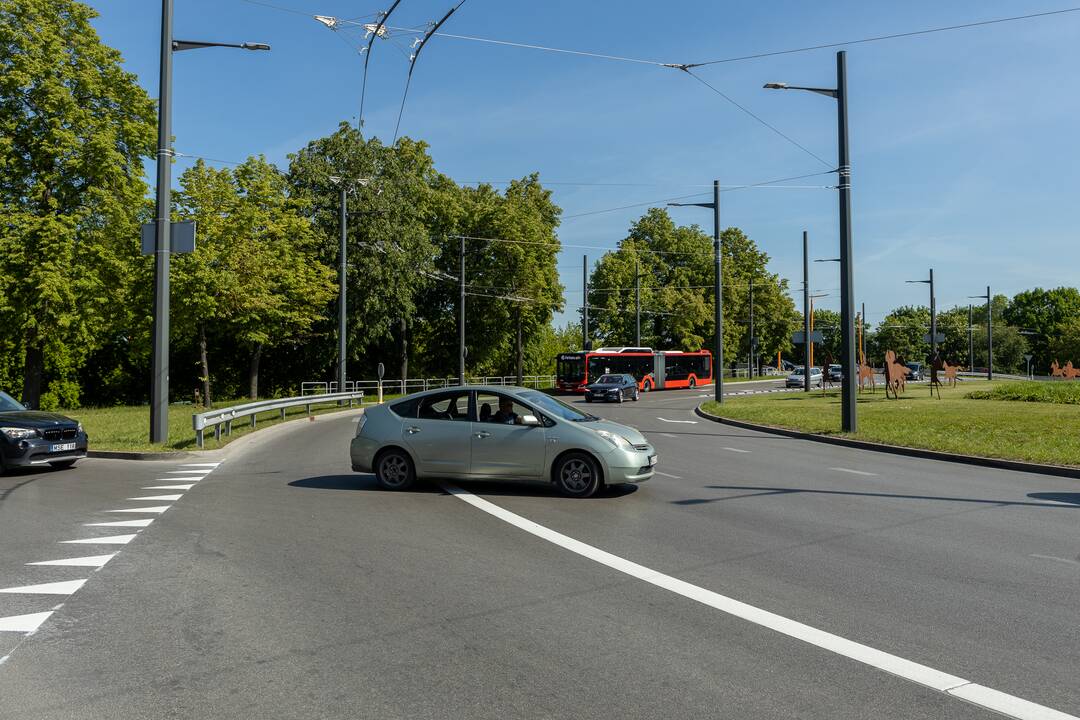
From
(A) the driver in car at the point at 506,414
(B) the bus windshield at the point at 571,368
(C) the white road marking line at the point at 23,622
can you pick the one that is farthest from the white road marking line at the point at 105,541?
(B) the bus windshield at the point at 571,368

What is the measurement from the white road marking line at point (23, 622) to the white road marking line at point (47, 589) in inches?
22.1

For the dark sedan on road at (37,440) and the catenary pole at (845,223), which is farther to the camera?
the catenary pole at (845,223)

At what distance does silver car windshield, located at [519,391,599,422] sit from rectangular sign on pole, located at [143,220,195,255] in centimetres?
928

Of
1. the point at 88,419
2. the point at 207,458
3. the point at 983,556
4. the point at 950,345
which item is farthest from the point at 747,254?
the point at 983,556

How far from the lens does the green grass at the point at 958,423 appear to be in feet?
53.0

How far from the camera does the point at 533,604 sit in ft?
19.0

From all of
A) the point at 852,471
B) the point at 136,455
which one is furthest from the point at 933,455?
the point at 136,455

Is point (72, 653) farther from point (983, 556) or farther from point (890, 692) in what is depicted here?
point (983, 556)

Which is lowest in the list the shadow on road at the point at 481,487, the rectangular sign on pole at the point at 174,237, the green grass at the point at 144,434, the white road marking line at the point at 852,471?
the white road marking line at the point at 852,471

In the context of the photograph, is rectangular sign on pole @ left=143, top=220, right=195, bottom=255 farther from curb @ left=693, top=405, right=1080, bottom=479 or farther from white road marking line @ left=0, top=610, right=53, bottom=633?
curb @ left=693, top=405, right=1080, bottom=479

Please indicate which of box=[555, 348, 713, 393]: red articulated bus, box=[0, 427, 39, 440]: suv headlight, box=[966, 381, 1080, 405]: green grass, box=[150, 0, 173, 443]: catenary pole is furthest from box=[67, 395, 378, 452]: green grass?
box=[555, 348, 713, 393]: red articulated bus

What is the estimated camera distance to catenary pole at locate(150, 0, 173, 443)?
17.0 meters

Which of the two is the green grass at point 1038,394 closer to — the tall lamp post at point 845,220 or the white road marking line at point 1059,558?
the tall lamp post at point 845,220

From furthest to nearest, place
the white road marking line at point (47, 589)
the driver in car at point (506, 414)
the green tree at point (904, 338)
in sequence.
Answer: the green tree at point (904, 338)
the driver in car at point (506, 414)
the white road marking line at point (47, 589)
